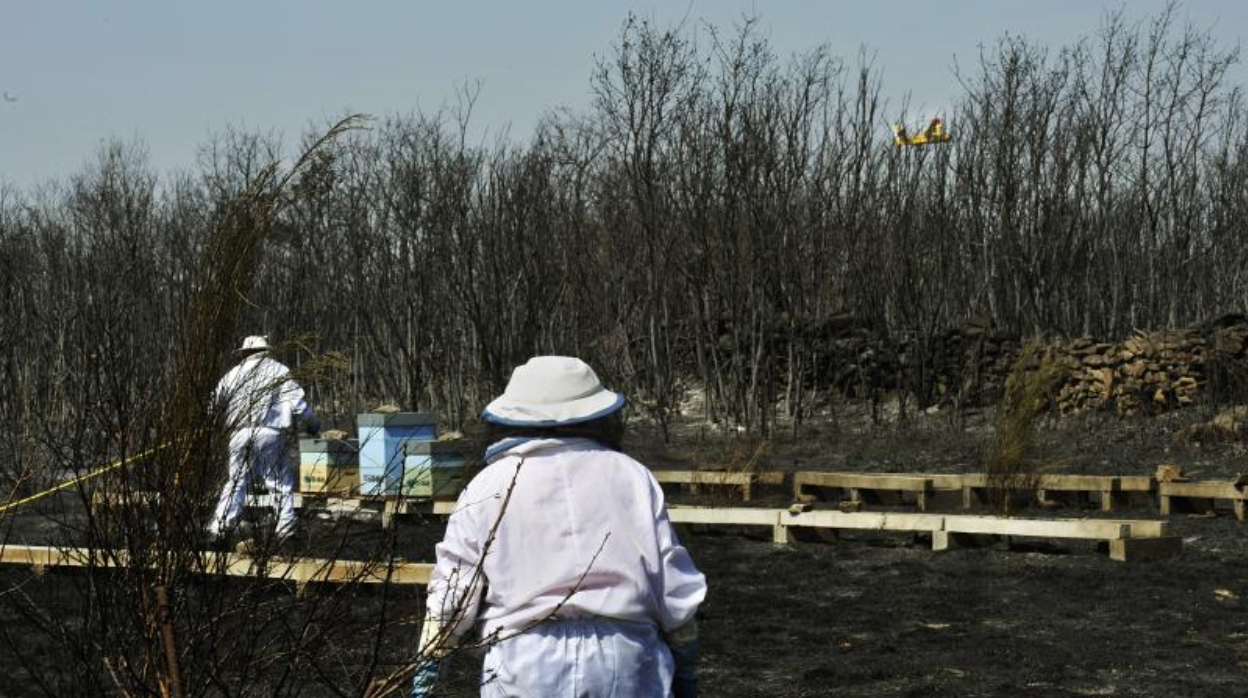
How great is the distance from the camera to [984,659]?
27.5 ft

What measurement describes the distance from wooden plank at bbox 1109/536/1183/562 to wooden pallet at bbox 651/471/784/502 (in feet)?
14.2

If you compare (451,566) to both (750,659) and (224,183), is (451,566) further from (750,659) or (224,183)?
(224,183)

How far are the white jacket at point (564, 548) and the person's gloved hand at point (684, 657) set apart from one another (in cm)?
4

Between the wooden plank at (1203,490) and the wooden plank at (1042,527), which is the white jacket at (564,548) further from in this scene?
the wooden plank at (1203,490)

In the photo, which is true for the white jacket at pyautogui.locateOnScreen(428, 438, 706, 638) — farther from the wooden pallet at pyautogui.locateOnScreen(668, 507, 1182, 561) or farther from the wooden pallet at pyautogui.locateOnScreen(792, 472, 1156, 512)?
the wooden pallet at pyautogui.locateOnScreen(792, 472, 1156, 512)

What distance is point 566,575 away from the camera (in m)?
3.60

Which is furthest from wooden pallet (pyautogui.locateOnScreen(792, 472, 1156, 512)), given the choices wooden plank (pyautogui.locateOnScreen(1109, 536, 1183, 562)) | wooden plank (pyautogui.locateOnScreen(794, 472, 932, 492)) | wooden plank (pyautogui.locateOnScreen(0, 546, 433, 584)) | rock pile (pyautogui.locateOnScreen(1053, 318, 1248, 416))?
rock pile (pyautogui.locateOnScreen(1053, 318, 1248, 416))

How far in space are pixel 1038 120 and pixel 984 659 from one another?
731 inches

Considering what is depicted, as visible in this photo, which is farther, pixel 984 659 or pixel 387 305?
pixel 387 305

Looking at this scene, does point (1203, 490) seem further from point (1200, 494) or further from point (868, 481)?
point (868, 481)

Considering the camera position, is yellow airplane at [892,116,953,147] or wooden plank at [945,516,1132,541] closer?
wooden plank at [945,516,1132,541]

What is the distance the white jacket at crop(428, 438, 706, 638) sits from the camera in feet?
11.8

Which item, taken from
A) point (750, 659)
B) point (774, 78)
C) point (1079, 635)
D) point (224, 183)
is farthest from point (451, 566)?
point (224, 183)

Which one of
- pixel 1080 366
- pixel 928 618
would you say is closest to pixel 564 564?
pixel 928 618
